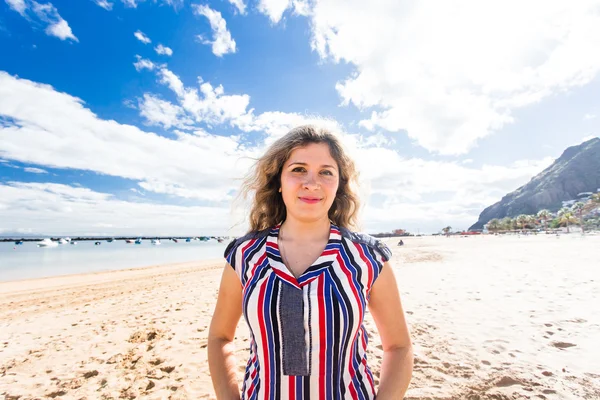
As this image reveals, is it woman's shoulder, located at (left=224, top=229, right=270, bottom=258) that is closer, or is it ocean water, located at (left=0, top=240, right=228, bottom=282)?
woman's shoulder, located at (left=224, top=229, right=270, bottom=258)

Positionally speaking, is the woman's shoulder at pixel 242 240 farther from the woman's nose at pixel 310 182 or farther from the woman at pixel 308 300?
the woman's nose at pixel 310 182

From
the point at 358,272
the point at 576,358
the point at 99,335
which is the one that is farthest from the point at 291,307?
the point at 99,335

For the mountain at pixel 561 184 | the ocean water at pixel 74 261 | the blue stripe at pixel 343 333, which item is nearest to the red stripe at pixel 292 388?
the blue stripe at pixel 343 333

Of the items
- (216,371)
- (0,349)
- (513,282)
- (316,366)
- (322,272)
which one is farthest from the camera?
(513,282)

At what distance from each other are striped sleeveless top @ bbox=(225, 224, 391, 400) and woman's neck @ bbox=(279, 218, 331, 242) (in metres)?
0.19

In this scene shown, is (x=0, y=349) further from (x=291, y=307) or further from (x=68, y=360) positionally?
(x=291, y=307)

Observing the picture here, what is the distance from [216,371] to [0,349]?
7.01 metres

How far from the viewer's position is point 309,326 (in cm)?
143

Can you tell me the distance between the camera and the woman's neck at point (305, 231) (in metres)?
1.82

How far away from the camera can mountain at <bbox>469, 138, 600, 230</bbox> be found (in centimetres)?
13712

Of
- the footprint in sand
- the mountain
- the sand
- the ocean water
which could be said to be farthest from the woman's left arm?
the mountain

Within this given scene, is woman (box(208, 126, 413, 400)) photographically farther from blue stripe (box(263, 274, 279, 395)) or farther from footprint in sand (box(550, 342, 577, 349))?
footprint in sand (box(550, 342, 577, 349))

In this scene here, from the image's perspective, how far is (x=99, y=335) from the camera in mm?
6043

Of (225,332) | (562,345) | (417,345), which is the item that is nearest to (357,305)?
(225,332)
